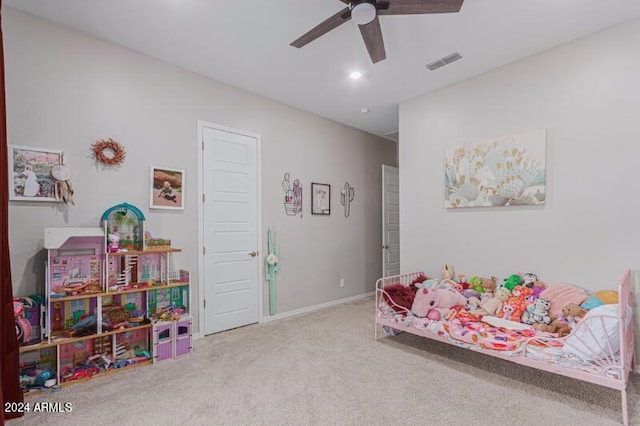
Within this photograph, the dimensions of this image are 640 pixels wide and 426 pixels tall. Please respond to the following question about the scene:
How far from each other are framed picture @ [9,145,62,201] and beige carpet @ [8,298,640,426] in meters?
1.47

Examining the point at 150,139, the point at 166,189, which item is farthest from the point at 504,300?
the point at 150,139

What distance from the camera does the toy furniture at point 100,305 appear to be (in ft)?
8.13

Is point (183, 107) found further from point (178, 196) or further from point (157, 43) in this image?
point (178, 196)

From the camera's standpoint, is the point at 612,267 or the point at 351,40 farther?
the point at 351,40

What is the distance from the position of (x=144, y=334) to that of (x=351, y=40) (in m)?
3.26

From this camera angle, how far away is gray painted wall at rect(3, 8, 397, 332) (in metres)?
2.52

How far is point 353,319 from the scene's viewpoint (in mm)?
4129

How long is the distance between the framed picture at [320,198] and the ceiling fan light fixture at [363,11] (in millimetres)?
2751

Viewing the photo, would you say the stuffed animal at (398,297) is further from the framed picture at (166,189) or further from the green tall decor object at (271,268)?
the framed picture at (166,189)

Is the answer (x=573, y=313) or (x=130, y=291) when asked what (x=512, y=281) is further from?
(x=130, y=291)

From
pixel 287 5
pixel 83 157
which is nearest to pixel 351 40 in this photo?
pixel 287 5

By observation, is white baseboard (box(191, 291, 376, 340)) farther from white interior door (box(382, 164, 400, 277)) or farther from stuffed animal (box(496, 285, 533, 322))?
stuffed animal (box(496, 285, 533, 322))

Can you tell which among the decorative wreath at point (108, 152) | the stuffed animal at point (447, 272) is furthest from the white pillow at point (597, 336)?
the decorative wreath at point (108, 152)

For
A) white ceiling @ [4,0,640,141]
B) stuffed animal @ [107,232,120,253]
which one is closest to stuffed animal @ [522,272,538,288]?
white ceiling @ [4,0,640,141]
